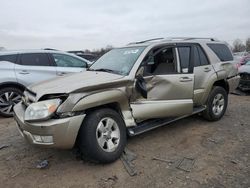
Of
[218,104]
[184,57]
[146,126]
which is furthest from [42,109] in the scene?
[218,104]

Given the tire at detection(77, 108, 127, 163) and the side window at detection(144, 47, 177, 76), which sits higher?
the side window at detection(144, 47, 177, 76)

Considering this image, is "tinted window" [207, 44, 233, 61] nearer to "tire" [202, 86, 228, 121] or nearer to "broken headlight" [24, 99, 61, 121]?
"tire" [202, 86, 228, 121]

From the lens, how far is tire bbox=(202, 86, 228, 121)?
5.60m

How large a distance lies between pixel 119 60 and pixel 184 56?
4.17 ft

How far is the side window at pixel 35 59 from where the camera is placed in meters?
7.29

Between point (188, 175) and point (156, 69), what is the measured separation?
1897mm

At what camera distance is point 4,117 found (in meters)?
6.83

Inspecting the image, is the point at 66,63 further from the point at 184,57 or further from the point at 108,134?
the point at 108,134

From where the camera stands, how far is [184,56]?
5.12m

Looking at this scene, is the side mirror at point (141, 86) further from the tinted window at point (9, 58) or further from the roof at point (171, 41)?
the tinted window at point (9, 58)

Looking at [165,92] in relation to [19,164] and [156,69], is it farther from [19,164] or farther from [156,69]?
[19,164]

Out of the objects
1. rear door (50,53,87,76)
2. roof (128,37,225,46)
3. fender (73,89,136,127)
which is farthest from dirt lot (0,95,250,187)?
rear door (50,53,87,76)

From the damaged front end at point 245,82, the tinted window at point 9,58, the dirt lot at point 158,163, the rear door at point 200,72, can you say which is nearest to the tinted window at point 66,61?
the tinted window at point 9,58

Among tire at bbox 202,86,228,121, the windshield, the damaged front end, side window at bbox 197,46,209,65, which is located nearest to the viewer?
the windshield
